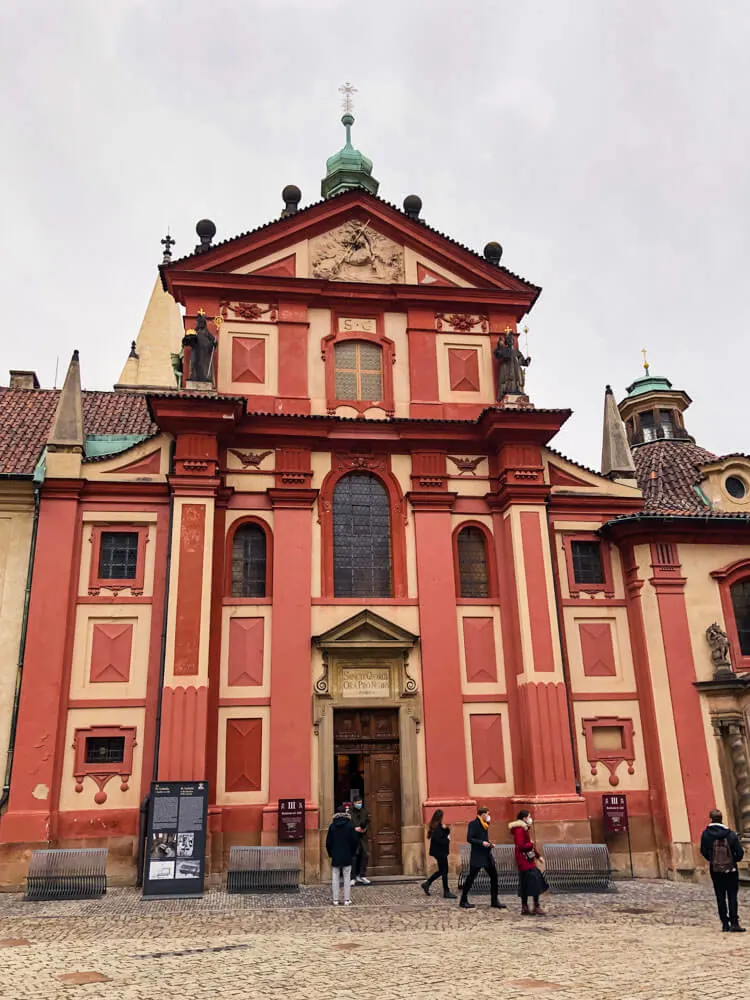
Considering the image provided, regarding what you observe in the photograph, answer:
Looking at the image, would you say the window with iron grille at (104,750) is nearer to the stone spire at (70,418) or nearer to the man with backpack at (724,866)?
the stone spire at (70,418)

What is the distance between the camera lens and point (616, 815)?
18.0 meters

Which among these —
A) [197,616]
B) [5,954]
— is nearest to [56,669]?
[197,616]

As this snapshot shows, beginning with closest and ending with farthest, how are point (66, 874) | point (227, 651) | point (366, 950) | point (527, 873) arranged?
point (366, 950)
point (527, 873)
point (66, 874)
point (227, 651)

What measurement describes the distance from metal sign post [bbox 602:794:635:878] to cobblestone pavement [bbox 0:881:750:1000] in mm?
3131

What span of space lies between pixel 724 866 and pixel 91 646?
487 inches

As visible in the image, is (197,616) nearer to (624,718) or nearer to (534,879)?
(534,879)

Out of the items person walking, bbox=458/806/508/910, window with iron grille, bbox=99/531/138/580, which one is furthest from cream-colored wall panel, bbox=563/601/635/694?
window with iron grille, bbox=99/531/138/580

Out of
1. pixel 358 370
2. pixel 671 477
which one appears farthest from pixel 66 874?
pixel 671 477

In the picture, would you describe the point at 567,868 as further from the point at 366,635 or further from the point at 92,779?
the point at 92,779

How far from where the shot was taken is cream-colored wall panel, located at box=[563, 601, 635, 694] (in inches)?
757

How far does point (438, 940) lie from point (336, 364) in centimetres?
1348

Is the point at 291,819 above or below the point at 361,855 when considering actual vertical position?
above

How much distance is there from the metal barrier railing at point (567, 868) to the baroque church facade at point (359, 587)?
1.31 m

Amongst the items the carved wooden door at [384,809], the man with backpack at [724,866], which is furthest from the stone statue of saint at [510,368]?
the man with backpack at [724,866]
